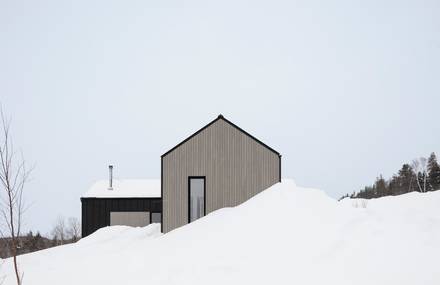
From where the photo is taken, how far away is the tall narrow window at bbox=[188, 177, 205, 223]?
2098 cm

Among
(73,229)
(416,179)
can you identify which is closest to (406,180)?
(416,179)

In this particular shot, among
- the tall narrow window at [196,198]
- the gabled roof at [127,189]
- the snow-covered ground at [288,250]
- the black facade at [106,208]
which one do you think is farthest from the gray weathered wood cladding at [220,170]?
the gabled roof at [127,189]

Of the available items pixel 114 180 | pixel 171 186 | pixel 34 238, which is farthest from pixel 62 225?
pixel 171 186

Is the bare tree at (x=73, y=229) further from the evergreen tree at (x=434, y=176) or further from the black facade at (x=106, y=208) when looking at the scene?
the evergreen tree at (x=434, y=176)

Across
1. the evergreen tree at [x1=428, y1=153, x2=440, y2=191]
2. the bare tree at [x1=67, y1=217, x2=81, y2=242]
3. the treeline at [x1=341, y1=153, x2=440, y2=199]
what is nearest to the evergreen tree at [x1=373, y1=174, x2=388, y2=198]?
the treeline at [x1=341, y1=153, x2=440, y2=199]

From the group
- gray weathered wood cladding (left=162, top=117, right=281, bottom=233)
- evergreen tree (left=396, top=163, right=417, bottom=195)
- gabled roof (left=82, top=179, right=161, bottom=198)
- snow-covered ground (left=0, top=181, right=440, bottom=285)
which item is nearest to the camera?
snow-covered ground (left=0, top=181, right=440, bottom=285)

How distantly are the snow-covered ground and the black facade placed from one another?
1481 centimetres

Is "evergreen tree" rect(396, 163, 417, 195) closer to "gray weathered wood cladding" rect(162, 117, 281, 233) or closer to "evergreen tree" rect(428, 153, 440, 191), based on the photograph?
"evergreen tree" rect(428, 153, 440, 191)

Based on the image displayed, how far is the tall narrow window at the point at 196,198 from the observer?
826 inches

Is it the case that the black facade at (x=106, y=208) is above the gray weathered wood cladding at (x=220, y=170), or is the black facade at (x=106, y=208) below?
below

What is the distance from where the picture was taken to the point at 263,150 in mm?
21047

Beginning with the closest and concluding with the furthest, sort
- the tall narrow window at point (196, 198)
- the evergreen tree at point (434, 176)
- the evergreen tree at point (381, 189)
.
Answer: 1. the tall narrow window at point (196, 198)
2. the evergreen tree at point (434, 176)
3. the evergreen tree at point (381, 189)

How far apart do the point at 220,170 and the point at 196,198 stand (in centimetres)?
181

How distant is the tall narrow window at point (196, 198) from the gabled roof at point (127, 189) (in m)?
13.5
